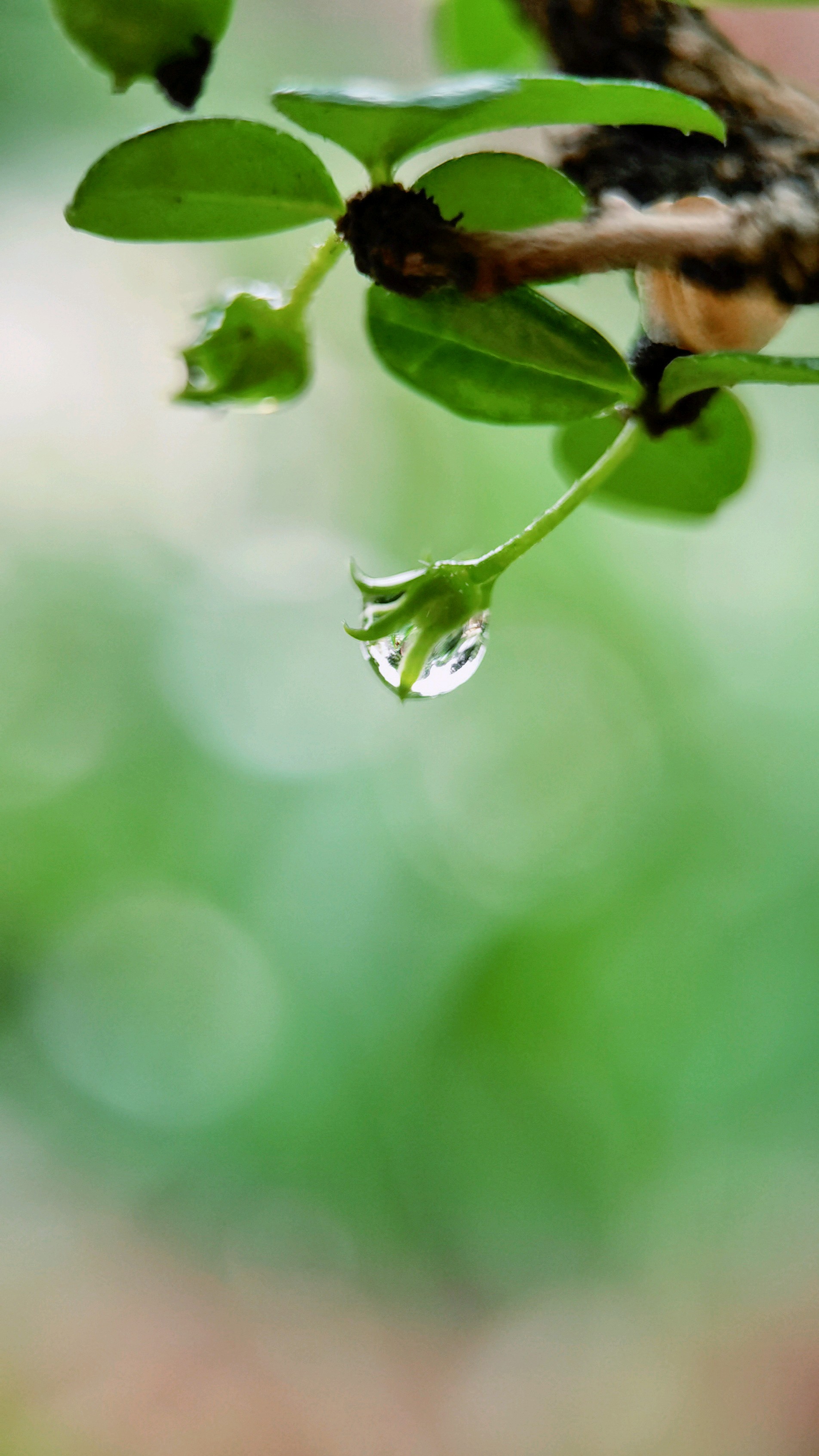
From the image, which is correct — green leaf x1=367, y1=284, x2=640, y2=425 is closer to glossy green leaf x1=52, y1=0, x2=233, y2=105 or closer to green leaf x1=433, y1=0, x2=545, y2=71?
glossy green leaf x1=52, y1=0, x2=233, y2=105

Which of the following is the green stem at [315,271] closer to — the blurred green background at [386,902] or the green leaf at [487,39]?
the green leaf at [487,39]

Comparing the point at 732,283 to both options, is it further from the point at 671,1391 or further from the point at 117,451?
the point at 671,1391

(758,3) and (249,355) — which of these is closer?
(249,355)

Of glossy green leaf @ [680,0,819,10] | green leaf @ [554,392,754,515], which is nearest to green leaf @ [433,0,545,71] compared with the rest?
glossy green leaf @ [680,0,819,10]

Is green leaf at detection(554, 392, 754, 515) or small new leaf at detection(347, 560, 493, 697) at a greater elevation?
green leaf at detection(554, 392, 754, 515)

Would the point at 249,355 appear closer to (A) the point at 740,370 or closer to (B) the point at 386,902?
(A) the point at 740,370

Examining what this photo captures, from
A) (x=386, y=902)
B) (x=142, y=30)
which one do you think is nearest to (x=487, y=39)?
(x=142, y=30)
